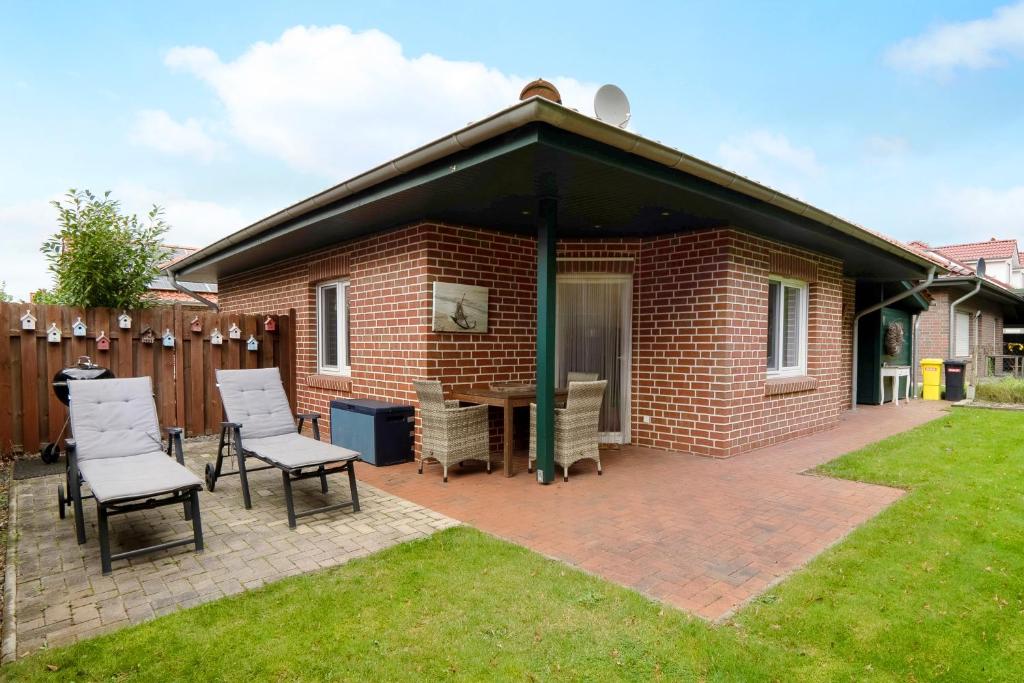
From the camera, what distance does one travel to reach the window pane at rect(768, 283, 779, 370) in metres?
7.86

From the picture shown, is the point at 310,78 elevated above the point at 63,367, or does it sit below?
above

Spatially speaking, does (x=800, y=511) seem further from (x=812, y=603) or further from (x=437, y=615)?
(x=437, y=615)

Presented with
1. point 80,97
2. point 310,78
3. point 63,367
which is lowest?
point 63,367

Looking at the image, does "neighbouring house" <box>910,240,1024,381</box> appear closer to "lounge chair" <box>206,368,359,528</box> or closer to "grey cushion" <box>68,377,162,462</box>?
"lounge chair" <box>206,368,359,528</box>

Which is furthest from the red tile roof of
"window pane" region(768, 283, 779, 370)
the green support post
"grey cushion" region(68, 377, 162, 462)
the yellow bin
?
"grey cushion" region(68, 377, 162, 462)

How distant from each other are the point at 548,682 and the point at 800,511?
3162 mm

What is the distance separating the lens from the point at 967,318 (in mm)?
17359

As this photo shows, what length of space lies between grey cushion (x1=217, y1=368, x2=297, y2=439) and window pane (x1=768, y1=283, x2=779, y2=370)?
6.34m

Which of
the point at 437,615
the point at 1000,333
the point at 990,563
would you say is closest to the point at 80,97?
the point at 437,615

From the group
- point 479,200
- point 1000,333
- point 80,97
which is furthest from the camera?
point 1000,333

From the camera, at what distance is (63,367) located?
6742 mm

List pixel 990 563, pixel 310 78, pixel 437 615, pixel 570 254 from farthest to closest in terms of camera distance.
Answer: pixel 310 78
pixel 570 254
pixel 990 563
pixel 437 615

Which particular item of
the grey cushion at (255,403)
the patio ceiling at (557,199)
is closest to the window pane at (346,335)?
the patio ceiling at (557,199)

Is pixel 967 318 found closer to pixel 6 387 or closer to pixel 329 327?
pixel 329 327
